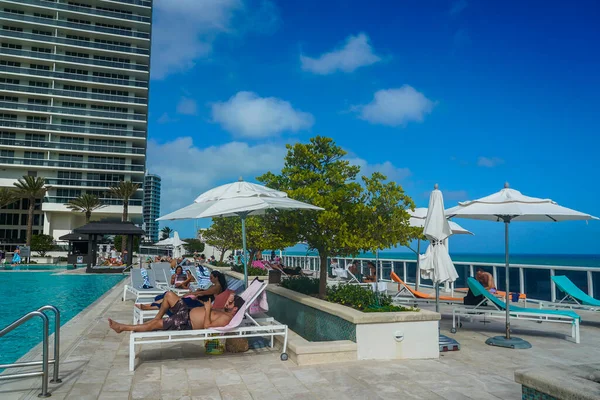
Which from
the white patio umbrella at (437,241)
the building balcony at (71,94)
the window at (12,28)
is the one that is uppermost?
the window at (12,28)

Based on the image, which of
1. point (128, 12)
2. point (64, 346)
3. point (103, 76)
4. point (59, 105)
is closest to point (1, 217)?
point (59, 105)

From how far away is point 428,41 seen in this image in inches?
835

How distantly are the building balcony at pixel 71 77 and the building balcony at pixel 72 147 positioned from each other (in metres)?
8.30

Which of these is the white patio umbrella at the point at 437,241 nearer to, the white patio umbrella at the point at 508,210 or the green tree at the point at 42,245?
the white patio umbrella at the point at 508,210

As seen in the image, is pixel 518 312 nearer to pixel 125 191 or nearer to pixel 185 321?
pixel 185 321

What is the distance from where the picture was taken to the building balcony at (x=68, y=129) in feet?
186

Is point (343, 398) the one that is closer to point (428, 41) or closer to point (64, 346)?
point (64, 346)

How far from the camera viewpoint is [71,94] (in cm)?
5862

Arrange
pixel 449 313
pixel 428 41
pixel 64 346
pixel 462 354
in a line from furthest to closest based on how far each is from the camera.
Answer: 1. pixel 428 41
2. pixel 449 313
3. pixel 64 346
4. pixel 462 354

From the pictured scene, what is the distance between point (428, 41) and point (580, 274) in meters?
14.2

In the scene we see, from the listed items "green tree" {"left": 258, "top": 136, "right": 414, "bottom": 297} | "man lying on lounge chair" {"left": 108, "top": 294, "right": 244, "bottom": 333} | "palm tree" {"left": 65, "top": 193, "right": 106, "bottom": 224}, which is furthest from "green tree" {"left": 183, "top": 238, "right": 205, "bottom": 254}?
"man lying on lounge chair" {"left": 108, "top": 294, "right": 244, "bottom": 333}

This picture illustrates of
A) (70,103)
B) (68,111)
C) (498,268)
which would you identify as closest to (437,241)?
(498,268)

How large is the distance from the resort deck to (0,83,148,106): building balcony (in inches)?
2332

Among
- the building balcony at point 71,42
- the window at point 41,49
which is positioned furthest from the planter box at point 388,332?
the window at point 41,49
